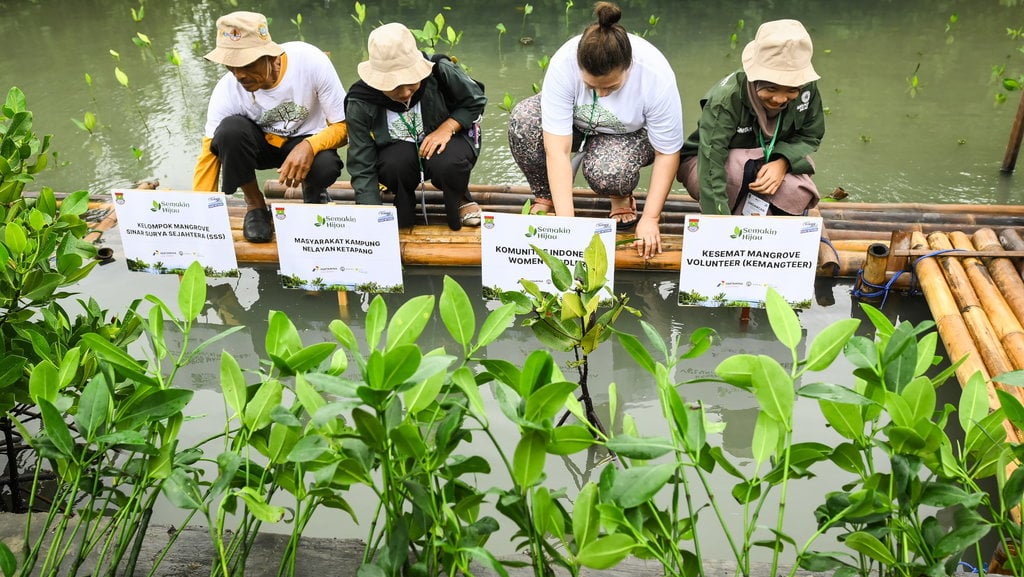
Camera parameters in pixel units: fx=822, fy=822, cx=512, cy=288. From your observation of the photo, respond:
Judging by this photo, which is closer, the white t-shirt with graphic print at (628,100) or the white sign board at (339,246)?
the white sign board at (339,246)

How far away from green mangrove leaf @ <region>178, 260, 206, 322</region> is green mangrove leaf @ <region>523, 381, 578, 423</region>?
49cm

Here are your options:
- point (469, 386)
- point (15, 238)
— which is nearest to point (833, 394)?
point (469, 386)

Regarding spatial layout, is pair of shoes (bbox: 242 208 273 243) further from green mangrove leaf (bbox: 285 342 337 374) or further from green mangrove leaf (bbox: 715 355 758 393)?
green mangrove leaf (bbox: 715 355 758 393)

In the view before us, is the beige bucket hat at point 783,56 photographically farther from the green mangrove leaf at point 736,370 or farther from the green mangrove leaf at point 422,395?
the green mangrove leaf at point 422,395

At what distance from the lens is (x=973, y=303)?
2258 millimetres

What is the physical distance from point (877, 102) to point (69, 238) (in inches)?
163

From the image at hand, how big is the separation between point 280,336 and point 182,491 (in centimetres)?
21

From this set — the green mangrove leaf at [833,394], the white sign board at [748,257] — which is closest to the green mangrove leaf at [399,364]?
the green mangrove leaf at [833,394]

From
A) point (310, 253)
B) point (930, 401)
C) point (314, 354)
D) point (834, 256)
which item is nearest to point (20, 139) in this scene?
point (310, 253)

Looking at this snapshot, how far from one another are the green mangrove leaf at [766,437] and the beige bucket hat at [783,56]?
5.52ft

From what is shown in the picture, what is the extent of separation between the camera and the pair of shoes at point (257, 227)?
288 centimetres

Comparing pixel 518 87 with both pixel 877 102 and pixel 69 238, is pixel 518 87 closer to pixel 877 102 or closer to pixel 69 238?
pixel 877 102

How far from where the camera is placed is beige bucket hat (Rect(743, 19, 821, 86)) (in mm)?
2338

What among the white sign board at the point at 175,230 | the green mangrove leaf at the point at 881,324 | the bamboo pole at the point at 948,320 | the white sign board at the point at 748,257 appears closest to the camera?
the green mangrove leaf at the point at 881,324
